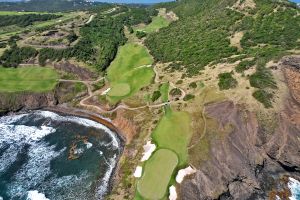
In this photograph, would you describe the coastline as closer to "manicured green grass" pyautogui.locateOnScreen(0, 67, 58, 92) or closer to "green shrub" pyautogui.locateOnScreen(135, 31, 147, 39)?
"manicured green grass" pyautogui.locateOnScreen(0, 67, 58, 92)

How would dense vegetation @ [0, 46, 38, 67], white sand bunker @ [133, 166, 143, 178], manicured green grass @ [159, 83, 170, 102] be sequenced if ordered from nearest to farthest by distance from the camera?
white sand bunker @ [133, 166, 143, 178] → manicured green grass @ [159, 83, 170, 102] → dense vegetation @ [0, 46, 38, 67]

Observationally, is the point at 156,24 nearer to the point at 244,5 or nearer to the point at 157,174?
the point at 244,5

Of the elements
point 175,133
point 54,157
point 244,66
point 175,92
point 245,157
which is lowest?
point 54,157

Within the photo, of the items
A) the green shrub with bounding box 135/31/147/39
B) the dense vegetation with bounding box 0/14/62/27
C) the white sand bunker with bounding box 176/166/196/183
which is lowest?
the dense vegetation with bounding box 0/14/62/27

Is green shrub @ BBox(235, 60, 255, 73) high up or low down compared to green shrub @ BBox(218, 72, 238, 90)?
up

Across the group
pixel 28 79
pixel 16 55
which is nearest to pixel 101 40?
pixel 16 55

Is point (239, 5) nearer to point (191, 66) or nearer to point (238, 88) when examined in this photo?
point (191, 66)

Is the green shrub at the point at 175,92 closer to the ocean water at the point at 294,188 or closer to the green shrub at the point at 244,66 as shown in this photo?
the green shrub at the point at 244,66

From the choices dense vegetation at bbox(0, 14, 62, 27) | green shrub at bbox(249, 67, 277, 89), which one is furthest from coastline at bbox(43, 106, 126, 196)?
dense vegetation at bbox(0, 14, 62, 27)
